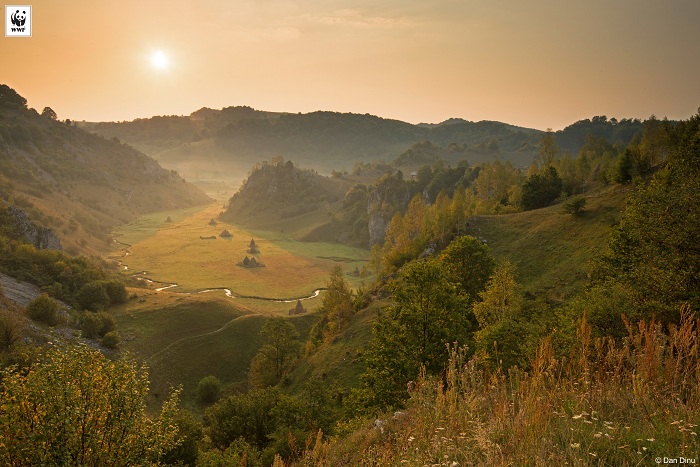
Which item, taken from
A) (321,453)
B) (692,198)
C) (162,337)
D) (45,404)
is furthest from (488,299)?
(162,337)

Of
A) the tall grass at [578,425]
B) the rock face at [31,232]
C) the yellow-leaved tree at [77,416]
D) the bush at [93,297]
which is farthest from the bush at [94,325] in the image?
the tall grass at [578,425]

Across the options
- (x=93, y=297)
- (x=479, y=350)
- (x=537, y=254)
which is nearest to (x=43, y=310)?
(x=93, y=297)

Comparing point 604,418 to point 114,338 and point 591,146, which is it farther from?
point 591,146

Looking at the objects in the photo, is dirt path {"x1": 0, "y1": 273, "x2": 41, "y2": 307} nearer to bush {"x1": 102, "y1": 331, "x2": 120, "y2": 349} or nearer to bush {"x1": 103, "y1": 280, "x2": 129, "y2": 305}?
bush {"x1": 103, "y1": 280, "x2": 129, "y2": 305}

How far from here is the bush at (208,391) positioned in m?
68.8

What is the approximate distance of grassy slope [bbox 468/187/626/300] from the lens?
2354 inches

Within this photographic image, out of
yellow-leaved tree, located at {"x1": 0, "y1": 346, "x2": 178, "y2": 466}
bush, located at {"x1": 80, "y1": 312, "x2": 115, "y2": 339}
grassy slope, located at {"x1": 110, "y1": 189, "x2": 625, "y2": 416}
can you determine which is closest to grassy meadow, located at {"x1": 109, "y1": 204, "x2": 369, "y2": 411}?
grassy slope, located at {"x1": 110, "y1": 189, "x2": 625, "y2": 416}

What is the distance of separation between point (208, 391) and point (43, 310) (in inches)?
1496

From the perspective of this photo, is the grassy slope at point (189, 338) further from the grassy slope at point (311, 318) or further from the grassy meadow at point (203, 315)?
the grassy slope at point (311, 318)

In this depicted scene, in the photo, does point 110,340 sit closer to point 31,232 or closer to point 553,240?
point 31,232

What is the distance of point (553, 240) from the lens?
72.3 meters

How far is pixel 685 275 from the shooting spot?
67.3 feet

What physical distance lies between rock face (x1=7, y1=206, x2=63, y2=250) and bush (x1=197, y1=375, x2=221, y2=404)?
92.3m

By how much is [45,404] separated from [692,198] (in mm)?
35030
